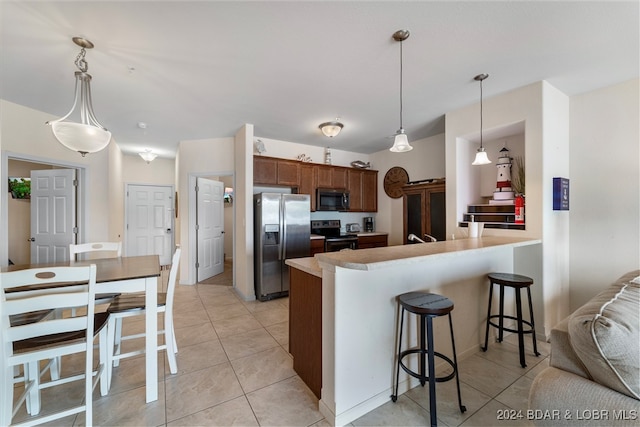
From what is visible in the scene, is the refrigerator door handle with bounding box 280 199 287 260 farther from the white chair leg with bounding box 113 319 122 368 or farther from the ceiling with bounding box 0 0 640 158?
the white chair leg with bounding box 113 319 122 368

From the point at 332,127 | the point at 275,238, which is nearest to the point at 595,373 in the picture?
the point at 332,127

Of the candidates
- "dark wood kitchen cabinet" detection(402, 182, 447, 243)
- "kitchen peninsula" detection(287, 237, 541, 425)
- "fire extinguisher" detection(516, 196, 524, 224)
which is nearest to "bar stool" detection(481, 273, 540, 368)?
"kitchen peninsula" detection(287, 237, 541, 425)

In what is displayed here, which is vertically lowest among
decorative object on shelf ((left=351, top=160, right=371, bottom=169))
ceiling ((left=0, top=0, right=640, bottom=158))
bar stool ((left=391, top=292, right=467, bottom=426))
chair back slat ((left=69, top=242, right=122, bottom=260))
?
bar stool ((left=391, top=292, right=467, bottom=426))

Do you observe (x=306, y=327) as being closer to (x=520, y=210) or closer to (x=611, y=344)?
(x=611, y=344)

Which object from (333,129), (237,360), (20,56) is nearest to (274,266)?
(237,360)

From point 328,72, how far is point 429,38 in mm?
868

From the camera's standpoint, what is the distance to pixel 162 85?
102 inches

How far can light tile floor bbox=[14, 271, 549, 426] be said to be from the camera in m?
1.60

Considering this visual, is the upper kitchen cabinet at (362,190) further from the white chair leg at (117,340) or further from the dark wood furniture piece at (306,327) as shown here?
the white chair leg at (117,340)

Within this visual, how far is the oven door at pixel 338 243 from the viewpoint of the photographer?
445cm

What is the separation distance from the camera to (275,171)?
4.23m

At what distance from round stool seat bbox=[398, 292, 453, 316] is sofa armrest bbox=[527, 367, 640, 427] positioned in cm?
52

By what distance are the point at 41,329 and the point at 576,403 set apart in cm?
254

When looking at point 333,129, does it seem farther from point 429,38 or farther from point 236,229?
point 236,229
